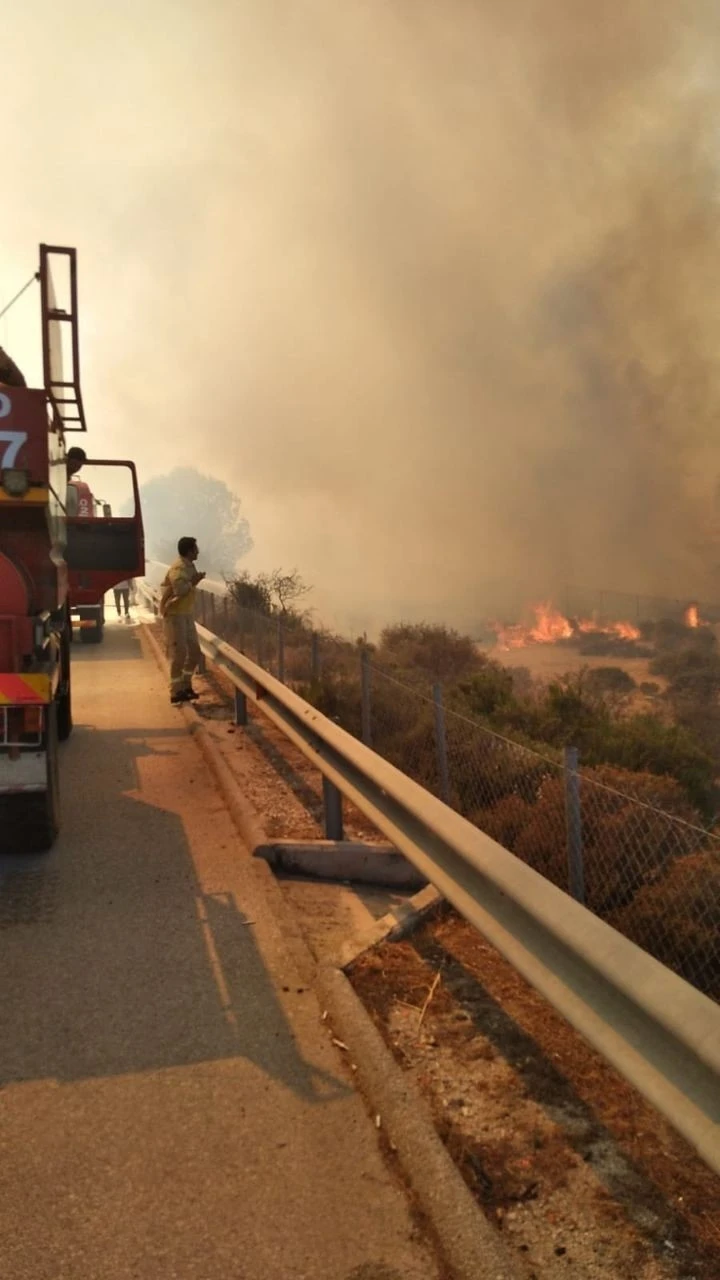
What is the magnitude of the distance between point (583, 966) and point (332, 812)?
2.78m

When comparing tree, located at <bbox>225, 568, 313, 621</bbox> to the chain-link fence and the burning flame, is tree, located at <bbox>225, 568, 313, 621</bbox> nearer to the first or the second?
the chain-link fence

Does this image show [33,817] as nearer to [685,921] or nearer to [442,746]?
[442,746]

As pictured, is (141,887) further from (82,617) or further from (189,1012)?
(82,617)

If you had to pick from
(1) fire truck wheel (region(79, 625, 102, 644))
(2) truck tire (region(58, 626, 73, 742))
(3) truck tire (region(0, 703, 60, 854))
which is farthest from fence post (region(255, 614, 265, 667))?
(1) fire truck wheel (region(79, 625, 102, 644))

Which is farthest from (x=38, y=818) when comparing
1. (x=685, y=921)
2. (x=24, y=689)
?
(x=685, y=921)

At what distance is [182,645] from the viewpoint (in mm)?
9398

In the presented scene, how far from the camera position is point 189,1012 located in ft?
11.1

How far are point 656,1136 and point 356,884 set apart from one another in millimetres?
2419

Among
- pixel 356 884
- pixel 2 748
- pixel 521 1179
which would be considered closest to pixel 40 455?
pixel 2 748

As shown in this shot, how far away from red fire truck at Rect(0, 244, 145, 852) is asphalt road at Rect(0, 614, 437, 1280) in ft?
1.16

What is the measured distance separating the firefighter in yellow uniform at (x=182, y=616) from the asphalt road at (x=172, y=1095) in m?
4.38

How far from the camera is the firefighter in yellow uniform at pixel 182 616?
9.38 metres

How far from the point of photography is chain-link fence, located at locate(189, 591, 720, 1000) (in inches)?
151

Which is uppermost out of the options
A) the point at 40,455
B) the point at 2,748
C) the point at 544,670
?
the point at 40,455
